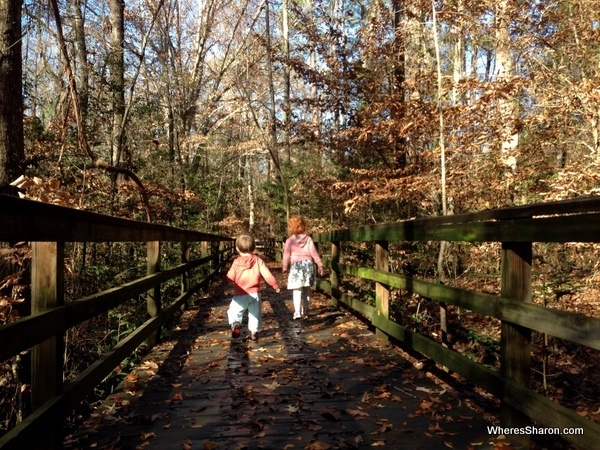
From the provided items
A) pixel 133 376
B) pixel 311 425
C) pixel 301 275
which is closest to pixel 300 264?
pixel 301 275

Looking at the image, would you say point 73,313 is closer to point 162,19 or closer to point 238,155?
point 162,19

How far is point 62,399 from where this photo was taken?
2.85 meters

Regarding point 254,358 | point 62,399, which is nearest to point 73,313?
point 62,399

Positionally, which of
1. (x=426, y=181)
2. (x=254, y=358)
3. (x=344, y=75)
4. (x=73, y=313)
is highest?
(x=344, y=75)

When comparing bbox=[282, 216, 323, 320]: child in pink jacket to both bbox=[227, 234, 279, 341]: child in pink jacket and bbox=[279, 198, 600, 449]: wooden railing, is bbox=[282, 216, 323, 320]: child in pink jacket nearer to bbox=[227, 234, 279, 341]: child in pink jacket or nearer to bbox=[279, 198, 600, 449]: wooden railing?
bbox=[227, 234, 279, 341]: child in pink jacket

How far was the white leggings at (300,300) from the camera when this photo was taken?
25.0 feet

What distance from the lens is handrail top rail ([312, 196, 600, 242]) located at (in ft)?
7.92

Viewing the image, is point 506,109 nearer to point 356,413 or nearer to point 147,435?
point 356,413

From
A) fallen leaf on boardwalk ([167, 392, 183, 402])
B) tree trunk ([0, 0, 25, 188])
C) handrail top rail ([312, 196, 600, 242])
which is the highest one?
tree trunk ([0, 0, 25, 188])

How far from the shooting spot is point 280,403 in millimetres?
3893

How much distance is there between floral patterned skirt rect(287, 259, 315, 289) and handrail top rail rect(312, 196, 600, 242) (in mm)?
2654

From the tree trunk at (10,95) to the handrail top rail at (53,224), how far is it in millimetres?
2850

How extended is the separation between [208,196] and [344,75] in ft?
36.0

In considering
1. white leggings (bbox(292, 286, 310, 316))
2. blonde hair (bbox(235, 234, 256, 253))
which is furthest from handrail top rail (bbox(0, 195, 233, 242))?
white leggings (bbox(292, 286, 310, 316))
